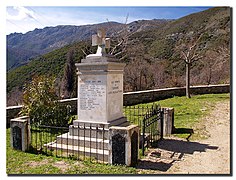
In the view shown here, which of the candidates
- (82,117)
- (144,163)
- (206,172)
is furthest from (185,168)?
(82,117)

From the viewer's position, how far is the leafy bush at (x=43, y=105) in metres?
7.82

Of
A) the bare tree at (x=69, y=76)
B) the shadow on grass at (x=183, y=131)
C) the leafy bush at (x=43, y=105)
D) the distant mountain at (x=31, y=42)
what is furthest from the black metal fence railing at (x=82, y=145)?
the bare tree at (x=69, y=76)

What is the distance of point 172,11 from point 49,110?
480 cm

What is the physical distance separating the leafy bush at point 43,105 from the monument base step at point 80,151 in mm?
1879

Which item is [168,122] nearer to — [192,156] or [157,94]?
[192,156]

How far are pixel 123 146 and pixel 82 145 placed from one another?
1303 mm

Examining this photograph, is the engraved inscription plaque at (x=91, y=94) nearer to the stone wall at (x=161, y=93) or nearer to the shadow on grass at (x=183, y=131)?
the shadow on grass at (x=183, y=131)

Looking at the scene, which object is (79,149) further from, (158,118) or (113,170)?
(158,118)

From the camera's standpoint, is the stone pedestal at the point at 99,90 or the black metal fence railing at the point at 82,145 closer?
the black metal fence railing at the point at 82,145

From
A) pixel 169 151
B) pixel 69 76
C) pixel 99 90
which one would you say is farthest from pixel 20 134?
pixel 69 76

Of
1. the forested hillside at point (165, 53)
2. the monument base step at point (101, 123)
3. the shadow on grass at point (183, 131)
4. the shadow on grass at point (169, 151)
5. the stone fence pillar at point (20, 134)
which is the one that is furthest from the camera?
the forested hillside at point (165, 53)

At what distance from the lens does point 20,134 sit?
18.5 feet

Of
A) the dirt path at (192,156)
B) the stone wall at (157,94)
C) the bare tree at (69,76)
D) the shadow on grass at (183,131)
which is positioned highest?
the bare tree at (69,76)

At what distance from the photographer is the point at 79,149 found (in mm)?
5570
